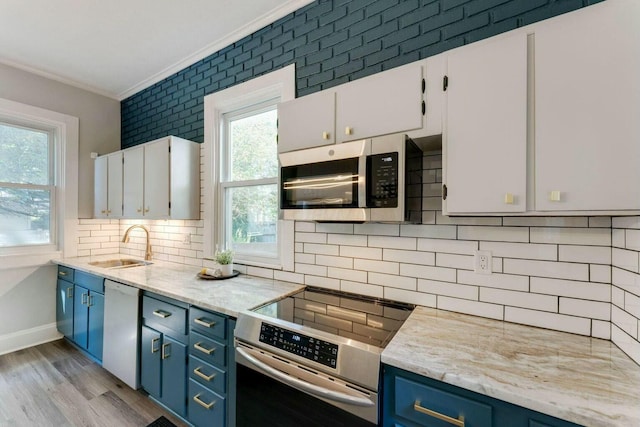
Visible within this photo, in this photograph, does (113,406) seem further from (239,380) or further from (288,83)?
(288,83)

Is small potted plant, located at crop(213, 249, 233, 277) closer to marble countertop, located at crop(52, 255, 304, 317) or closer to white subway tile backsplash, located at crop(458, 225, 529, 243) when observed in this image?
marble countertop, located at crop(52, 255, 304, 317)

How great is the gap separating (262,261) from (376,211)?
1.32 m

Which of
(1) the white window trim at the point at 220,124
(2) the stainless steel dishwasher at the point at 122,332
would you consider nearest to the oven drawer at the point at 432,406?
(1) the white window trim at the point at 220,124

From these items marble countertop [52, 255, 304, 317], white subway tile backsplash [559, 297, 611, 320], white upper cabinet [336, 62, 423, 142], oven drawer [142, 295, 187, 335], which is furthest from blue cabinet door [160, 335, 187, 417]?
white subway tile backsplash [559, 297, 611, 320]

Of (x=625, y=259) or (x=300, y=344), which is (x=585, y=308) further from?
(x=300, y=344)

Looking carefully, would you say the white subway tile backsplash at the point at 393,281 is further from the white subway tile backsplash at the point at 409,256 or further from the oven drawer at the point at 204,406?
the oven drawer at the point at 204,406

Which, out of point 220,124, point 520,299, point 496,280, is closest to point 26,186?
point 220,124

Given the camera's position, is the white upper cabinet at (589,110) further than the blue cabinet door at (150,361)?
No

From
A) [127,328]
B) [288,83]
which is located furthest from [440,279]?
[127,328]

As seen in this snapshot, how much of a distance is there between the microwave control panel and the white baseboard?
155 inches

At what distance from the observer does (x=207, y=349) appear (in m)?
1.69

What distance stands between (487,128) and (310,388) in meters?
1.32

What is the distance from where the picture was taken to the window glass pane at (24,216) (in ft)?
9.61

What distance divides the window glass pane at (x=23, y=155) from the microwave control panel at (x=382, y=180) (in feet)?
12.5
